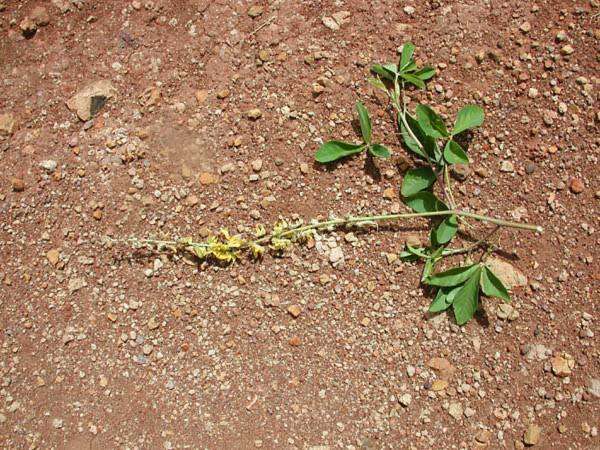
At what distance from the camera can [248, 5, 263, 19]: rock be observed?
2.66 metres

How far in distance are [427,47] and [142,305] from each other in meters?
1.65

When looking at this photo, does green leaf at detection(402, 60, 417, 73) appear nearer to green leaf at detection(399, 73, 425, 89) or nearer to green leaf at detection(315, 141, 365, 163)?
green leaf at detection(399, 73, 425, 89)

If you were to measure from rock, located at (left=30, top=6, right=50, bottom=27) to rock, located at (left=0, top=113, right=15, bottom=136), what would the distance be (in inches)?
17.9

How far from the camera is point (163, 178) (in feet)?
8.45

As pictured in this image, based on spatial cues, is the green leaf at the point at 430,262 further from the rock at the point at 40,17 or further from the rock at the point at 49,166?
the rock at the point at 40,17

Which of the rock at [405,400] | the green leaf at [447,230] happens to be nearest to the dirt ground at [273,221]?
the rock at [405,400]

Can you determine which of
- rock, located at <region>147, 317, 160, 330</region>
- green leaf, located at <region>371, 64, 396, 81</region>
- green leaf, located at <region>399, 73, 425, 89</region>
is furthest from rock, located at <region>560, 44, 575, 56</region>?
rock, located at <region>147, 317, 160, 330</region>

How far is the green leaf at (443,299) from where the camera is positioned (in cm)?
240

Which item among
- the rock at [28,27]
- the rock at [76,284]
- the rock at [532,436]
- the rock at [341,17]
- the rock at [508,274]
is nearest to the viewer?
the rock at [532,436]

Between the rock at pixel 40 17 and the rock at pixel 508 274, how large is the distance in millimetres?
2273

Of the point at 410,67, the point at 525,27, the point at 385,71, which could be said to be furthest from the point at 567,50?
the point at 385,71

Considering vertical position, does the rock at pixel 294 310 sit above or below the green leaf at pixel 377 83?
below

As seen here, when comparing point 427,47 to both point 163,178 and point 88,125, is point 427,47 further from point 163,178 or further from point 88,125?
point 88,125

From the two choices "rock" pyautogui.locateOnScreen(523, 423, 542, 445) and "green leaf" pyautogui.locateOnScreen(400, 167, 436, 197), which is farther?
"green leaf" pyautogui.locateOnScreen(400, 167, 436, 197)
